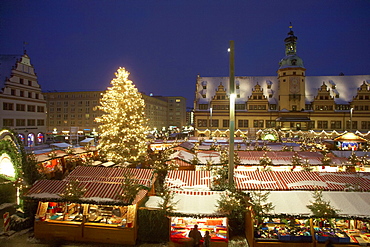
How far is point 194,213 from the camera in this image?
31.9 ft

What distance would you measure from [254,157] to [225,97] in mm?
39650

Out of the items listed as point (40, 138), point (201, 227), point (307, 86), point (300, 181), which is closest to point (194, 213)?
point (201, 227)

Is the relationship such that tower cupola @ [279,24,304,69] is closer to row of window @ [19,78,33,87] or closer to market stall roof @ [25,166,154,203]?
row of window @ [19,78,33,87]

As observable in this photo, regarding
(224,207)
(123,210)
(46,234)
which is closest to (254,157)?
(224,207)

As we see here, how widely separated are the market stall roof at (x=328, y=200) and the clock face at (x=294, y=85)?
Result: 169 ft

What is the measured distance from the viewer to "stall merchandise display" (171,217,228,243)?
32.1 feet

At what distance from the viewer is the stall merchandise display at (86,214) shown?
35.1 ft

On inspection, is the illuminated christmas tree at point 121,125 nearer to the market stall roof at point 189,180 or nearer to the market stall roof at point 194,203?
the market stall roof at point 189,180

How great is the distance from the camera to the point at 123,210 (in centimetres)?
1108

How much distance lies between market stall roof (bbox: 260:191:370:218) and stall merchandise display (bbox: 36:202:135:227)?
5837 millimetres

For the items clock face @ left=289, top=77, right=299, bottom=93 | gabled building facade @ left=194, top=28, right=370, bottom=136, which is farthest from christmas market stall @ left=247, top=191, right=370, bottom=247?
clock face @ left=289, top=77, right=299, bottom=93

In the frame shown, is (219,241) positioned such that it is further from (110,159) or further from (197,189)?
(110,159)

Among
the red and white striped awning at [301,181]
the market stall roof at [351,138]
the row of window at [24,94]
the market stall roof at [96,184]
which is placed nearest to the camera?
the market stall roof at [96,184]

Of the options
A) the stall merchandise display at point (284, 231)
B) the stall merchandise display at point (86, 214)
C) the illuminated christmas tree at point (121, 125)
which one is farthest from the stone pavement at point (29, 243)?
the illuminated christmas tree at point (121, 125)
